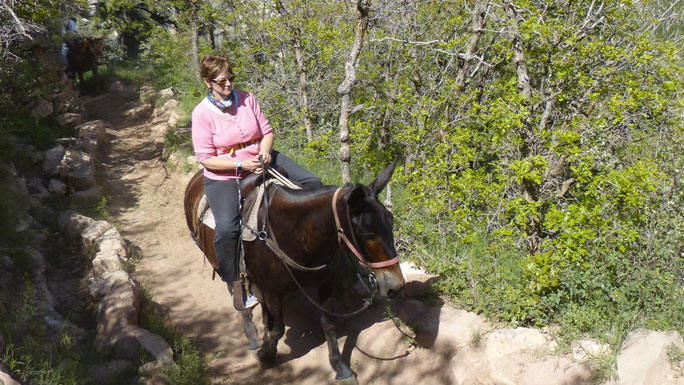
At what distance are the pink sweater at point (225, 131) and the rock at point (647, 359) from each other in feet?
11.9

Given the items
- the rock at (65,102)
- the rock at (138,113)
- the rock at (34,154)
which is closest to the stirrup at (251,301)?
the rock at (34,154)

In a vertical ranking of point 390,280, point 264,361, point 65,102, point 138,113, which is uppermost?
point 390,280

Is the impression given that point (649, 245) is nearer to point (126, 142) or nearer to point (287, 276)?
point (287, 276)

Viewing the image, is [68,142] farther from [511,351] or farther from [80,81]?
[511,351]

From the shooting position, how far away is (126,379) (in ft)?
14.0

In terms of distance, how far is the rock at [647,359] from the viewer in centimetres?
321

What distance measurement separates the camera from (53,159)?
28.6ft

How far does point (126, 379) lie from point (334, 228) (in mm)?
2508

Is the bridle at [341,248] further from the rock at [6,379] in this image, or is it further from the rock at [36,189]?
the rock at [36,189]

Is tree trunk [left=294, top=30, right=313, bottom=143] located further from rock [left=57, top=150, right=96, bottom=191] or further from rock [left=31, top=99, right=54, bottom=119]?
rock [left=31, top=99, right=54, bottom=119]

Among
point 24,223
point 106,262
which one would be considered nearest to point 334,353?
point 106,262

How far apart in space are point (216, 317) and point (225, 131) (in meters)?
2.70


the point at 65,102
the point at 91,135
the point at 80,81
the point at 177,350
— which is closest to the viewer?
the point at 177,350

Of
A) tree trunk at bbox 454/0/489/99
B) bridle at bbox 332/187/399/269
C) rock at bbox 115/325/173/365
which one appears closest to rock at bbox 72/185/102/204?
rock at bbox 115/325/173/365
